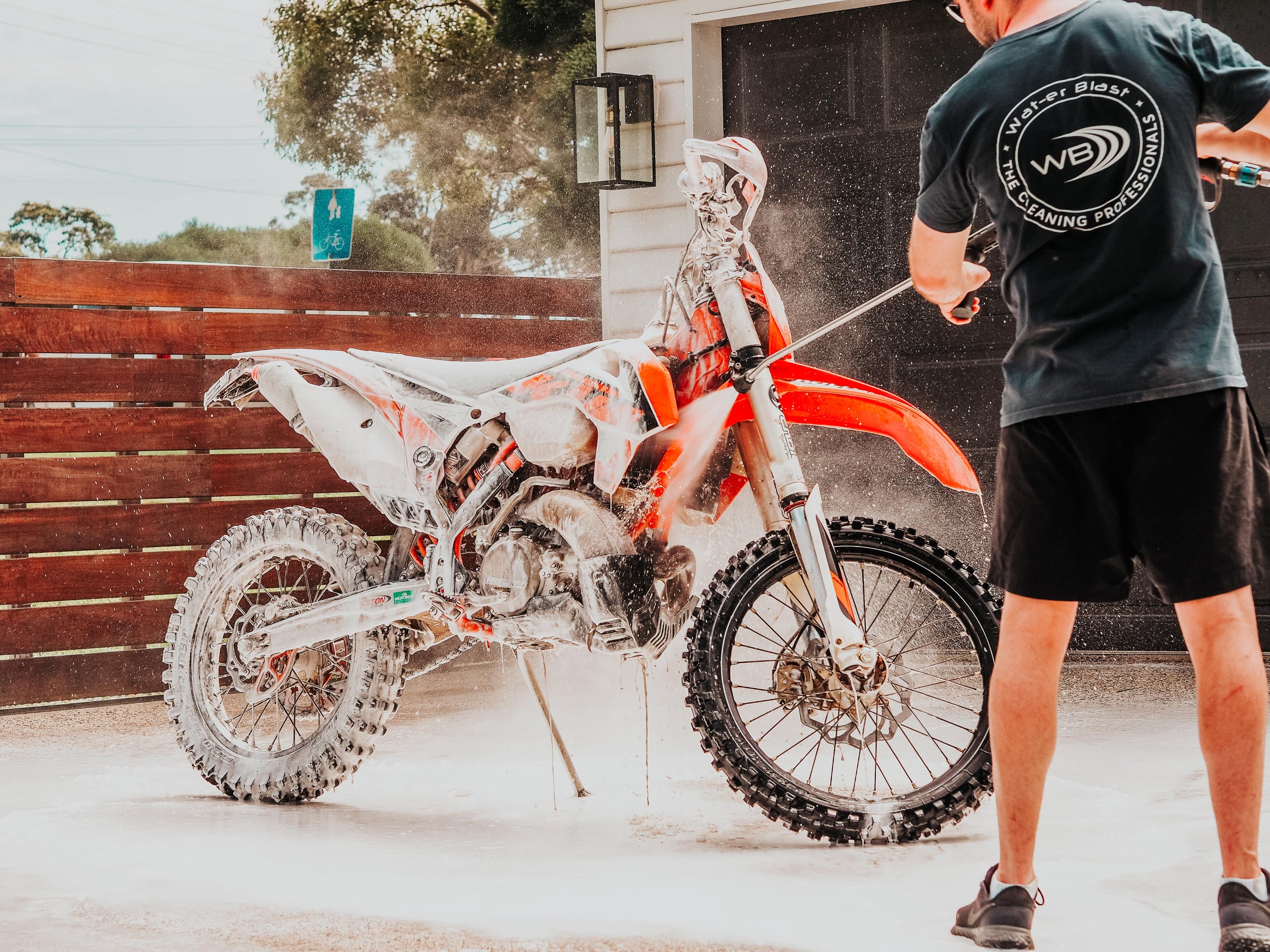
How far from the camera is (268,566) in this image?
3604 mm

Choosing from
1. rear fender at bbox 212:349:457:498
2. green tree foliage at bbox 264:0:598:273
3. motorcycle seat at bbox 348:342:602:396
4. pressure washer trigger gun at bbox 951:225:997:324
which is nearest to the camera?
pressure washer trigger gun at bbox 951:225:997:324

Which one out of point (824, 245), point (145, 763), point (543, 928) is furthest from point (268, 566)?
point (824, 245)

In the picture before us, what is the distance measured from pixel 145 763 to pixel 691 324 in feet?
6.68

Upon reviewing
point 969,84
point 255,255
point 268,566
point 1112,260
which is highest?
point 255,255

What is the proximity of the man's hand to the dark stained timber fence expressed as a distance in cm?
353

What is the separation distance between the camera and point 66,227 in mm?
10664

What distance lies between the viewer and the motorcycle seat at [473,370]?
3.03 metres

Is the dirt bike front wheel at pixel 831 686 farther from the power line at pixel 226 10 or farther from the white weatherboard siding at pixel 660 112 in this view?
the power line at pixel 226 10

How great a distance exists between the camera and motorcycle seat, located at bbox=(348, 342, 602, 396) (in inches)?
119

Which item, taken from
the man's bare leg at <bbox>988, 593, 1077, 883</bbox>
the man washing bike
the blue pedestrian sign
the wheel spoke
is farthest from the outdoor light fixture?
the man's bare leg at <bbox>988, 593, 1077, 883</bbox>

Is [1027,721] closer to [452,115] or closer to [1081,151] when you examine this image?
[1081,151]

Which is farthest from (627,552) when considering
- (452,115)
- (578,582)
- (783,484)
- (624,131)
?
(452,115)

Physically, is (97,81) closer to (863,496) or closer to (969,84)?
(863,496)

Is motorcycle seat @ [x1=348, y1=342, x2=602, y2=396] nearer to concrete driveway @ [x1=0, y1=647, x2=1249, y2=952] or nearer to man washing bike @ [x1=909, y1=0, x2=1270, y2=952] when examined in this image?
concrete driveway @ [x1=0, y1=647, x2=1249, y2=952]
